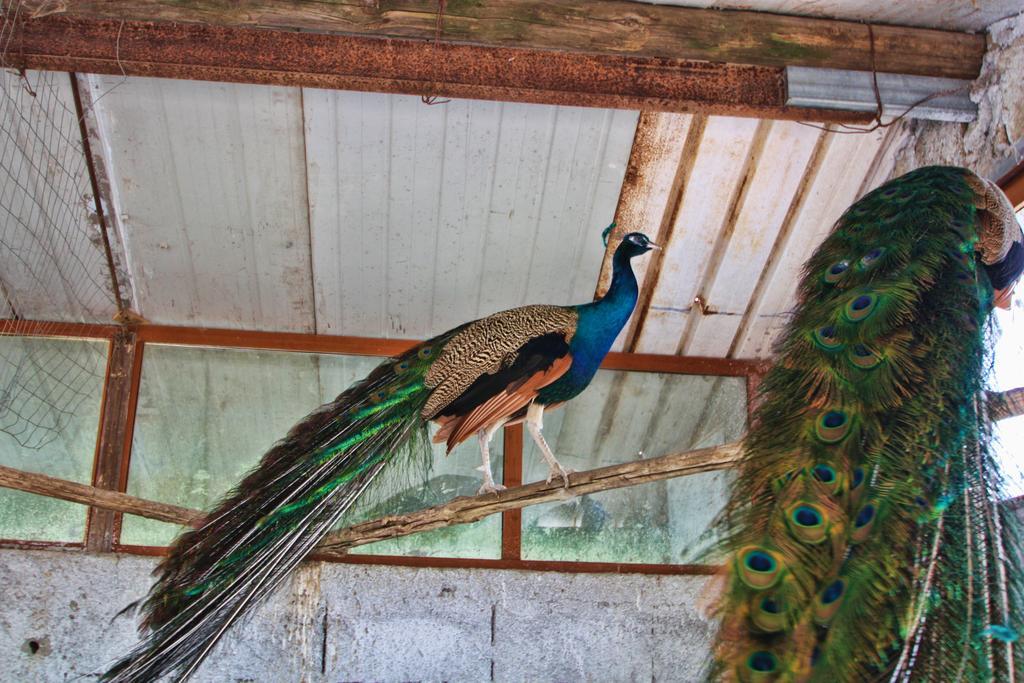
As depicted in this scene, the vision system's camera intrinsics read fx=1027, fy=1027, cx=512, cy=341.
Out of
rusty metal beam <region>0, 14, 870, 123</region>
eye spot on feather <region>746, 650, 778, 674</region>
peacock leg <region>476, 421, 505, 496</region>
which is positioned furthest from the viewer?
peacock leg <region>476, 421, 505, 496</region>

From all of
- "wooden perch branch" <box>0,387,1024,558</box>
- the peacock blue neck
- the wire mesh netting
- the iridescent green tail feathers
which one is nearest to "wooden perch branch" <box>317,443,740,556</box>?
"wooden perch branch" <box>0,387,1024,558</box>

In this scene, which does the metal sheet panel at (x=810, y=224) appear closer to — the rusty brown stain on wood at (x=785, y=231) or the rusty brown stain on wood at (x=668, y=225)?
the rusty brown stain on wood at (x=785, y=231)

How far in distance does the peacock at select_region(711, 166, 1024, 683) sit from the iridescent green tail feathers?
143 centimetres

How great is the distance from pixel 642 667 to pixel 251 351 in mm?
2063

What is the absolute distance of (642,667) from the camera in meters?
3.95

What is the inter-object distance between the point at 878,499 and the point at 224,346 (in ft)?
10.5

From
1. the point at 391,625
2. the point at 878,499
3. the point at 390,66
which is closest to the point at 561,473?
the point at 391,625

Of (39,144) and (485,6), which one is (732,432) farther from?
(39,144)

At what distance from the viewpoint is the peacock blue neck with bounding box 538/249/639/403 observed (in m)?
3.42

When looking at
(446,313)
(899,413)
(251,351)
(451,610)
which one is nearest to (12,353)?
(251,351)

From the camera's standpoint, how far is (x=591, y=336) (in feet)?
11.3

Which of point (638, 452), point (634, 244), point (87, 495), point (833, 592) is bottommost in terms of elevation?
point (833, 592)

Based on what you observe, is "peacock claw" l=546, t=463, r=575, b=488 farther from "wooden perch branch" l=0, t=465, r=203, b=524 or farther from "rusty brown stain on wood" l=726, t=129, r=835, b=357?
"rusty brown stain on wood" l=726, t=129, r=835, b=357

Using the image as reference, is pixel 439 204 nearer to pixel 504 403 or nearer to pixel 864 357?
pixel 504 403
